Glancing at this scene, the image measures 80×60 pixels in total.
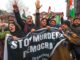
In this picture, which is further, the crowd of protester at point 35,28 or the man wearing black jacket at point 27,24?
the man wearing black jacket at point 27,24

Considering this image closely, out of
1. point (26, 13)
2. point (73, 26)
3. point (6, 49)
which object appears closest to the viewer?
point (6, 49)

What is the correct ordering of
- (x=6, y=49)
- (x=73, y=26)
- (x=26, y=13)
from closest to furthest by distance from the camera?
(x=6, y=49), (x=73, y=26), (x=26, y=13)

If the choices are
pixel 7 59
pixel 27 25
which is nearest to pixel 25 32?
pixel 27 25

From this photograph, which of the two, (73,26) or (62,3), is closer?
(73,26)

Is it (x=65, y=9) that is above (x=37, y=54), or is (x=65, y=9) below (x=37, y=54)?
above

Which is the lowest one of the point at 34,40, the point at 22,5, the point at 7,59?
the point at 7,59

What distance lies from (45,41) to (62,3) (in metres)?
3.49

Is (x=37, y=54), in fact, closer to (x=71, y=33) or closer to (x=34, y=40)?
(x=34, y=40)

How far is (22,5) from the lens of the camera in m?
9.69

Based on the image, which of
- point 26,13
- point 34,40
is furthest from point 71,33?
point 26,13

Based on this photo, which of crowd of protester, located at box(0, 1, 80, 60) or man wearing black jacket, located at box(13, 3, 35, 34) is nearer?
crowd of protester, located at box(0, 1, 80, 60)

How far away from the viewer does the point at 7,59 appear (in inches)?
262

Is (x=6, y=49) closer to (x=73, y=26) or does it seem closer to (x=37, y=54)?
(x=37, y=54)

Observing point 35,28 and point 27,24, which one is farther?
point 27,24
